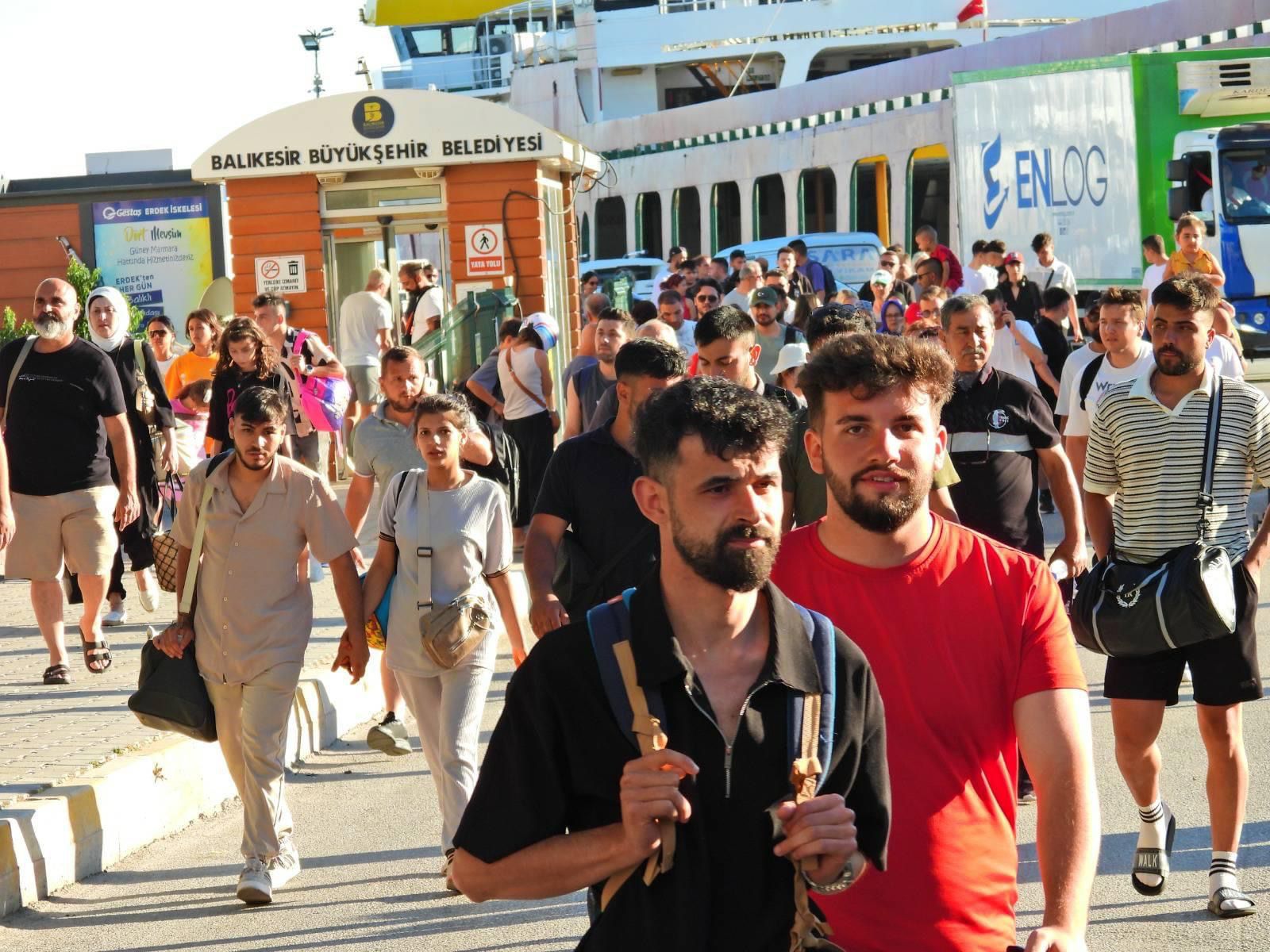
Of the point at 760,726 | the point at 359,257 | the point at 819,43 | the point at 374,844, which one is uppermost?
the point at 819,43

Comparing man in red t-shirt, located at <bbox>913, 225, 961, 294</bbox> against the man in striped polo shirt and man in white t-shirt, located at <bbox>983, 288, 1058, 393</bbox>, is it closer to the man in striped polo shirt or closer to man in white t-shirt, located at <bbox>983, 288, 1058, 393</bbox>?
man in white t-shirt, located at <bbox>983, 288, 1058, 393</bbox>

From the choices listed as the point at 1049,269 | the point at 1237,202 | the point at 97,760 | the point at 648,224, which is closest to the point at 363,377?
the point at 1049,269

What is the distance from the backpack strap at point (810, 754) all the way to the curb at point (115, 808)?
4.46 metres

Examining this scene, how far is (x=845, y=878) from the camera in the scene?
8.28 ft

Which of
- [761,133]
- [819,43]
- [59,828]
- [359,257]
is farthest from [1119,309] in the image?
[819,43]

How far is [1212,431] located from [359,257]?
14.5 metres

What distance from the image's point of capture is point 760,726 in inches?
101

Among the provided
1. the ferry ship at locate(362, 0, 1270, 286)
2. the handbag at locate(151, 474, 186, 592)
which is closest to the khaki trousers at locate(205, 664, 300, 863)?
the handbag at locate(151, 474, 186, 592)

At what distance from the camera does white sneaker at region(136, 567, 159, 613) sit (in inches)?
470

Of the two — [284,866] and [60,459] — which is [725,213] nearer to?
[60,459]

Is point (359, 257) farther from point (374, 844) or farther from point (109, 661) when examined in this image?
point (374, 844)

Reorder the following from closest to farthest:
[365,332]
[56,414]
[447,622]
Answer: [447,622]
[56,414]
[365,332]

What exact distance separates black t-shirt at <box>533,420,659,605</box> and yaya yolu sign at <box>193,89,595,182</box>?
38.7 ft

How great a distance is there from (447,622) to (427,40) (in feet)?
178
